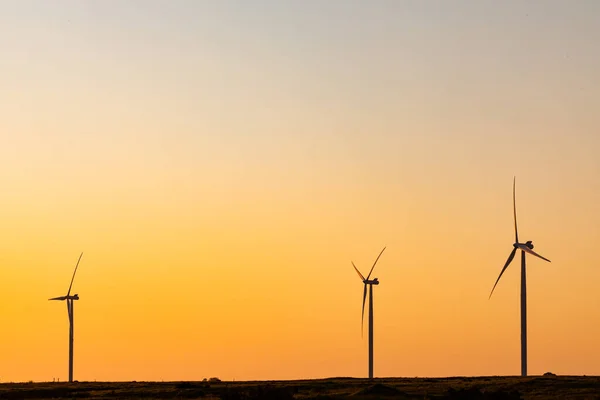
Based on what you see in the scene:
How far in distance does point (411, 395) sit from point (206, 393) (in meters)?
Answer: 23.2

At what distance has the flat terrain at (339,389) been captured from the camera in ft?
472

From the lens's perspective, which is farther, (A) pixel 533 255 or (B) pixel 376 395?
(A) pixel 533 255

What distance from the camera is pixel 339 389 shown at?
16512 cm

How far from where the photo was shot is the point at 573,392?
487ft

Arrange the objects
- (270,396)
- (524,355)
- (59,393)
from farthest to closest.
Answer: (524,355)
(59,393)
(270,396)

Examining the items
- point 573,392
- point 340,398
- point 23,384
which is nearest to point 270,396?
point 340,398

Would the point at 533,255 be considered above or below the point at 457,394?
above

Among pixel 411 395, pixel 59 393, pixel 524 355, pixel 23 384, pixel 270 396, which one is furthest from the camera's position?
pixel 23 384

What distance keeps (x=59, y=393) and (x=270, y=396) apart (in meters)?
34.6

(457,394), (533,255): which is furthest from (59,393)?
(533,255)

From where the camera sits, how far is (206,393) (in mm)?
159250

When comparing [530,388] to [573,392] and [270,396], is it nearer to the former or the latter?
[573,392]

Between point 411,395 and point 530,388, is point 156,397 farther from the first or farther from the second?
point 530,388

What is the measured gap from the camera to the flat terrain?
144 m
